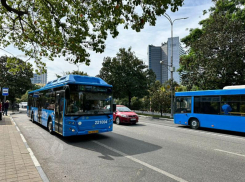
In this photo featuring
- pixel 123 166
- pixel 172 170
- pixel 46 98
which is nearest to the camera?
pixel 172 170

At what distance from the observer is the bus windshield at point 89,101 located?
27.7 ft

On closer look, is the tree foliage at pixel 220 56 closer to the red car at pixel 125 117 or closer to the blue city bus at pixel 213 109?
the blue city bus at pixel 213 109

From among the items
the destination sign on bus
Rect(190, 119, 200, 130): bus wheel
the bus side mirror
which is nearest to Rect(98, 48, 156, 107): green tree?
Rect(190, 119, 200, 130): bus wheel

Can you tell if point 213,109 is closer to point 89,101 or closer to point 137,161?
point 89,101

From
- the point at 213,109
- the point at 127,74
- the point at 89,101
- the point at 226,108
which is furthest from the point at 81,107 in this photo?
the point at 127,74

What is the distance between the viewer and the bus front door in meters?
8.75

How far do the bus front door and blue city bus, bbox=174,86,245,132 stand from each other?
9.07 meters

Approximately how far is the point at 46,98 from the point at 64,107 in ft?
13.1

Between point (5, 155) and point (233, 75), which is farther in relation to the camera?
point (233, 75)

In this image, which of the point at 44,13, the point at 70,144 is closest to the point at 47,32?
the point at 44,13

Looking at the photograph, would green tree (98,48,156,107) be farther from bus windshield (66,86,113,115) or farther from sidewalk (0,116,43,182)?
sidewalk (0,116,43,182)

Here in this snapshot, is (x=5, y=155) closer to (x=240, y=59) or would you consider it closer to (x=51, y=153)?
(x=51, y=153)

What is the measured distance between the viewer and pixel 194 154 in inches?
263

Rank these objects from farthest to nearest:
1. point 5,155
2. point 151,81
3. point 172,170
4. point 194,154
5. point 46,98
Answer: point 151,81 → point 46,98 → point 194,154 → point 5,155 → point 172,170
